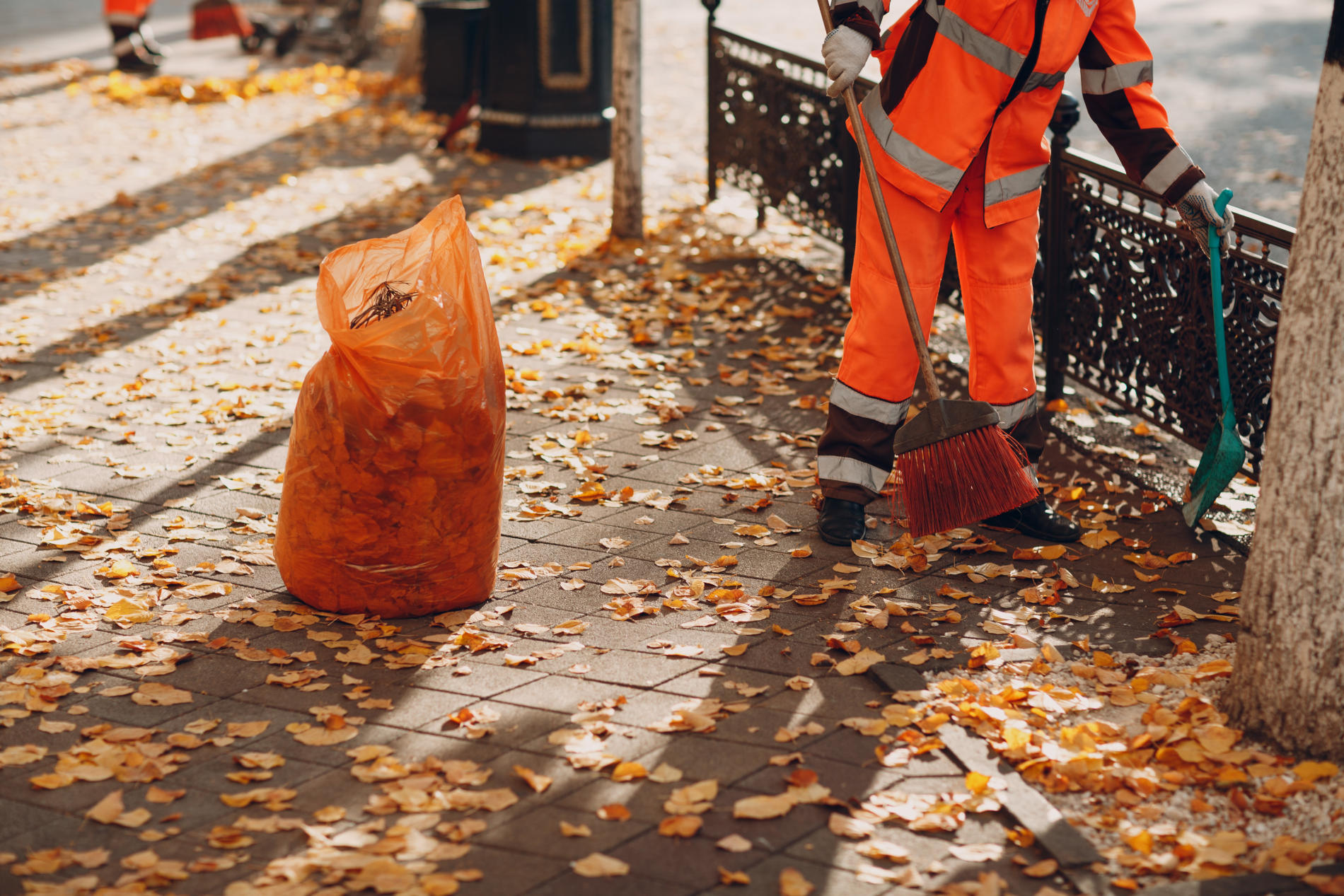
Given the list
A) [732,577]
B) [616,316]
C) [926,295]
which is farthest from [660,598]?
[616,316]

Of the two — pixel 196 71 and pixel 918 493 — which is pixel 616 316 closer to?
pixel 918 493

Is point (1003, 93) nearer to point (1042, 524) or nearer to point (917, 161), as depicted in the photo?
point (917, 161)

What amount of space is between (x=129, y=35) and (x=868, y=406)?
467 inches

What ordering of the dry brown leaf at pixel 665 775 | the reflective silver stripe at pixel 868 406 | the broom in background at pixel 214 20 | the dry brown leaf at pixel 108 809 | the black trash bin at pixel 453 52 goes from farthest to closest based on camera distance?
the broom in background at pixel 214 20 → the black trash bin at pixel 453 52 → the reflective silver stripe at pixel 868 406 → the dry brown leaf at pixel 665 775 → the dry brown leaf at pixel 108 809

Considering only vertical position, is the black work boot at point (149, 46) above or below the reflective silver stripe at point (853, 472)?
above

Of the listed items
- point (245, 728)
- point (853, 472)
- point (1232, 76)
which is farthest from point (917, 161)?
point (1232, 76)

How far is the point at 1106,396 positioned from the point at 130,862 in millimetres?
3840

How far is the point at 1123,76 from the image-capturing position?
3.79m

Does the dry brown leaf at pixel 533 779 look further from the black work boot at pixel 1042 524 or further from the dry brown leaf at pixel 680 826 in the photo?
the black work boot at pixel 1042 524

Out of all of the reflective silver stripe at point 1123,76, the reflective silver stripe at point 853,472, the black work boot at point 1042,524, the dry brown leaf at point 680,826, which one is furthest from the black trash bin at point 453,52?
the dry brown leaf at point 680,826

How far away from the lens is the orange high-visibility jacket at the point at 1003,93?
3.65 meters

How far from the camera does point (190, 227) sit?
811cm

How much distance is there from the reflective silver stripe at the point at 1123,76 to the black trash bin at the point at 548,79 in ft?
20.7

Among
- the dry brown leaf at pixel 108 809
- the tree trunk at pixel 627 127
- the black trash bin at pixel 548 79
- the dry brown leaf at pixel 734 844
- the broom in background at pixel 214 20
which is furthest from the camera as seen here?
the broom in background at pixel 214 20
